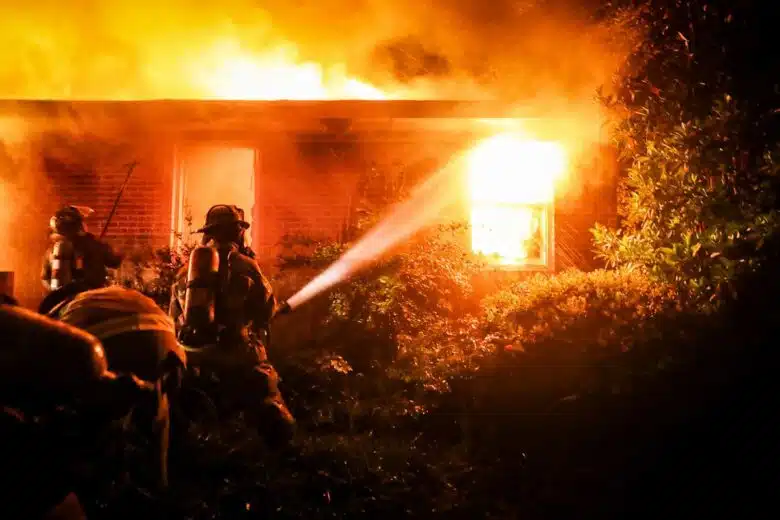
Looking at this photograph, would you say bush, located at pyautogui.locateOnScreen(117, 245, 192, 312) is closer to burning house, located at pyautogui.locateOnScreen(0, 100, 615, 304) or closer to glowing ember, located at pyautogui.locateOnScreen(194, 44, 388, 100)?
burning house, located at pyautogui.locateOnScreen(0, 100, 615, 304)

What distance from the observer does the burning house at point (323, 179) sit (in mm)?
7957

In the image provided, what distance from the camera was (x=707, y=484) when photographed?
4.09 meters

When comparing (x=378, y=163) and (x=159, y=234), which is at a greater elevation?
(x=378, y=163)

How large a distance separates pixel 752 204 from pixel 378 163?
480 centimetres

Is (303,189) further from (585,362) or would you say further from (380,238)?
(585,362)

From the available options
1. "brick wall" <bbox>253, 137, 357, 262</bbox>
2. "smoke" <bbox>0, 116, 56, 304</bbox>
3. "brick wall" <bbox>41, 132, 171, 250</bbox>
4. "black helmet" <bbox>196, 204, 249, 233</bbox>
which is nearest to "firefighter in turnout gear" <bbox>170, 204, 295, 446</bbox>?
"black helmet" <bbox>196, 204, 249, 233</bbox>

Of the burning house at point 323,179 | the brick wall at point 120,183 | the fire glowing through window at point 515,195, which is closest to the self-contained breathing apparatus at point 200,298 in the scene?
the burning house at point 323,179

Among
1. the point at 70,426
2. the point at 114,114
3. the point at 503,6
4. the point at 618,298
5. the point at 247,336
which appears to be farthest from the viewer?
the point at 503,6

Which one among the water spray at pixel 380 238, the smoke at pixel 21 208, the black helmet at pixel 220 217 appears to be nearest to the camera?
the black helmet at pixel 220 217

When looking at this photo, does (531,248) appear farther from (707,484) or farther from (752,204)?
(707,484)

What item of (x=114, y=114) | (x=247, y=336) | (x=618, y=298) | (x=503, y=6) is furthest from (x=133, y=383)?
(x=503, y=6)

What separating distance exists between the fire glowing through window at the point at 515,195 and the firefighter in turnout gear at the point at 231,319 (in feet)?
14.4

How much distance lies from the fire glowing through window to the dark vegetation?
1398 millimetres

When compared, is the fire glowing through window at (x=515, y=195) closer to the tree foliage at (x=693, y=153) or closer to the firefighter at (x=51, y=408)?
the tree foliage at (x=693, y=153)
